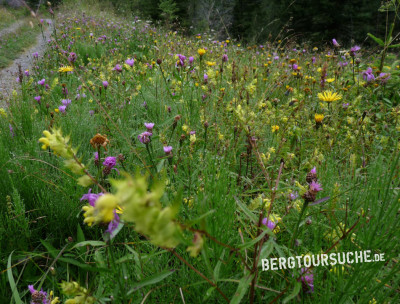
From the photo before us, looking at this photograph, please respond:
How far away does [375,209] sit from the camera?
870 millimetres

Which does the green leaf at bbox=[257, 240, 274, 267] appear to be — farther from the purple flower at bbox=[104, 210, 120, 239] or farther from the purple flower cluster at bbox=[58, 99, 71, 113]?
the purple flower cluster at bbox=[58, 99, 71, 113]

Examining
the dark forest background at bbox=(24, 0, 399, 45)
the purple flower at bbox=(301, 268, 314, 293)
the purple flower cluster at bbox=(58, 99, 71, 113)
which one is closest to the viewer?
the purple flower at bbox=(301, 268, 314, 293)

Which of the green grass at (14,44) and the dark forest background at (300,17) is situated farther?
the dark forest background at (300,17)

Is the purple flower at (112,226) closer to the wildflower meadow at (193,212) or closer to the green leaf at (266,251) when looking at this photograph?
the wildflower meadow at (193,212)

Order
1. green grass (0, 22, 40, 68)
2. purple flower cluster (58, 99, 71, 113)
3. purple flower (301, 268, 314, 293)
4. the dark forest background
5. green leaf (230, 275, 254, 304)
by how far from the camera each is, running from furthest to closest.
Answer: the dark forest background → green grass (0, 22, 40, 68) → purple flower cluster (58, 99, 71, 113) → purple flower (301, 268, 314, 293) → green leaf (230, 275, 254, 304)

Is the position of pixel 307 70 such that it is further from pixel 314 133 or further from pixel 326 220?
pixel 326 220

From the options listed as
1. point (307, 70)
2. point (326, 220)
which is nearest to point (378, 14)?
point (307, 70)

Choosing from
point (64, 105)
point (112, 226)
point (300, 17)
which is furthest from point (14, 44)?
point (300, 17)

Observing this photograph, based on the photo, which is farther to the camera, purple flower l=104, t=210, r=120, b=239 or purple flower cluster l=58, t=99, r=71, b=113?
purple flower cluster l=58, t=99, r=71, b=113

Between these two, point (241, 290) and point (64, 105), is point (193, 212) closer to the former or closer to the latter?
point (241, 290)

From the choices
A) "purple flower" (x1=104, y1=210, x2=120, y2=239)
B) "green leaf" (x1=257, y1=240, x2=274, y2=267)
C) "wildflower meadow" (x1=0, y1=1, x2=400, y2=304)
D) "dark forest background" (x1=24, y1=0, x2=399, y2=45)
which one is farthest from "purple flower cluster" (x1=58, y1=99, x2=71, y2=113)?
"dark forest background" (x1=24, y1=0, x2=399, y2=45)

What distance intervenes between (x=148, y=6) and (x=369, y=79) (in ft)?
44.1

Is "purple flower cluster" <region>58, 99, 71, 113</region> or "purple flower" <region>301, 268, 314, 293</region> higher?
"purple flower cluster" <region>58, 99, 71, 113</region>

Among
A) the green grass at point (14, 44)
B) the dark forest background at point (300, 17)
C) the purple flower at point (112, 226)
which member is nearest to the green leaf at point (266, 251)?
the purple flower at point (112, 226)
